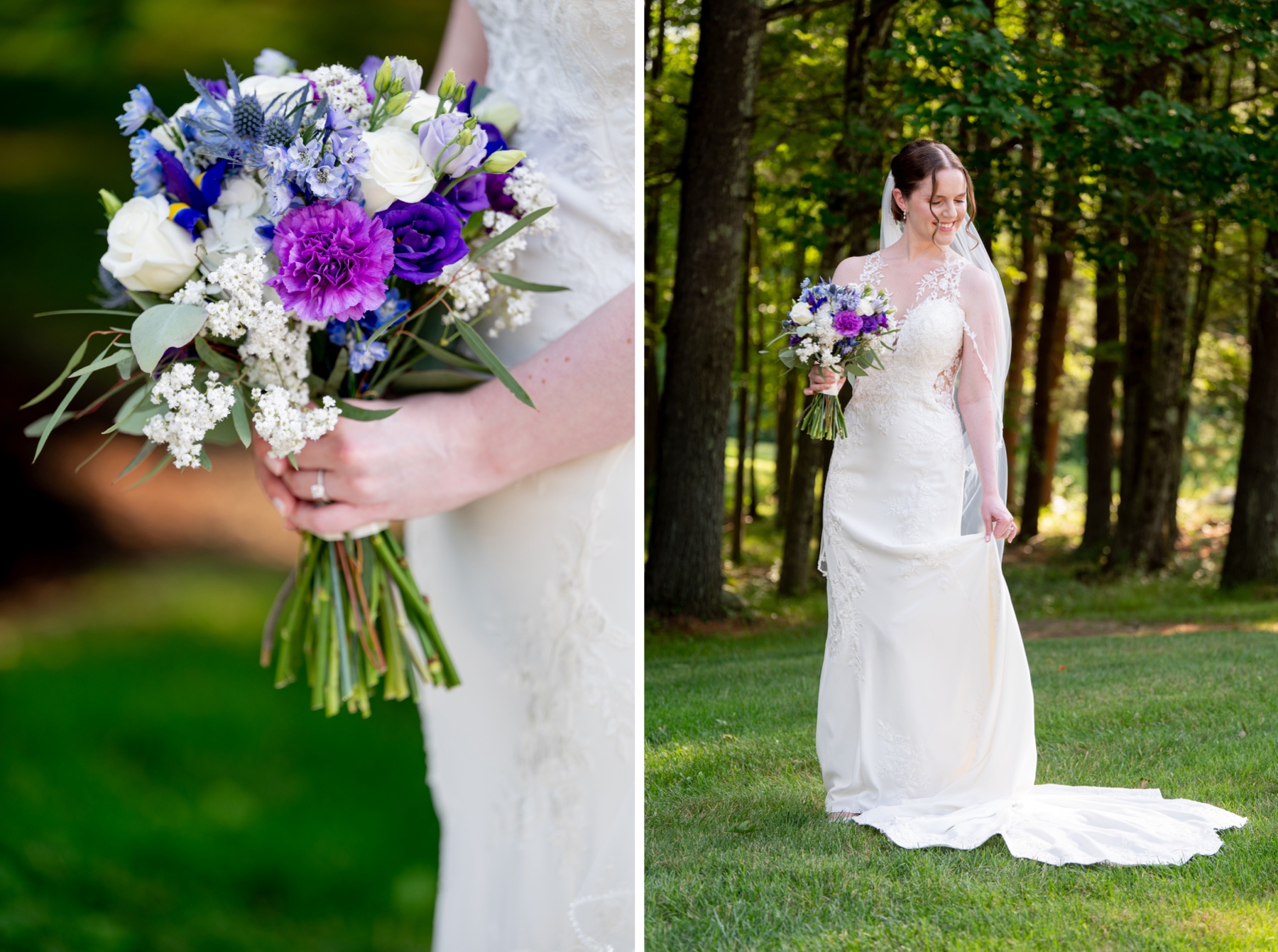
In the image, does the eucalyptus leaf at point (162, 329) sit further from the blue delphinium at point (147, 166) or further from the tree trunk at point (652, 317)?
the tree trunk at point (652, 317)

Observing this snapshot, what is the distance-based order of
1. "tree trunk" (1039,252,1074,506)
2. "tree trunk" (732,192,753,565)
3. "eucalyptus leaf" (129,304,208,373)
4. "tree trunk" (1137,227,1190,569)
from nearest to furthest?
"eucalyptus leaf" (129,304,208,373)
"tree trunk" (1137,227,1190,569)
"tree trunk" (732,192,753,565)
"tree trunk" (1039,252,1074,506)

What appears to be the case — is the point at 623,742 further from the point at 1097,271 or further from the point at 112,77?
the point at 1097,271

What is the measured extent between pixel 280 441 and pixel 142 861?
264 centimetres

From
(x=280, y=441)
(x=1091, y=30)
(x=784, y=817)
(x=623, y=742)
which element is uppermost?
(x=1091, y=30)

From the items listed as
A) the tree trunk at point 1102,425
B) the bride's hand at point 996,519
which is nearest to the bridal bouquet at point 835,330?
the bride's hand at point 996,519

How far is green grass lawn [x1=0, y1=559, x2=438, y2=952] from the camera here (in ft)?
12.8

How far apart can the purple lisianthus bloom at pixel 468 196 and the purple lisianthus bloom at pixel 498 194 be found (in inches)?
2.3

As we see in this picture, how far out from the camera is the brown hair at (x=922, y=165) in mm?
3732

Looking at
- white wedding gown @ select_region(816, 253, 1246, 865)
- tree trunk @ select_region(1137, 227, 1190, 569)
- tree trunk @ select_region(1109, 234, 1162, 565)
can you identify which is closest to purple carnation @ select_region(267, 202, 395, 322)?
white wedding gown @ select_region(816, 253, 1246, 865)

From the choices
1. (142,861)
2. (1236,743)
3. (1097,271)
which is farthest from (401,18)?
(1097,271)

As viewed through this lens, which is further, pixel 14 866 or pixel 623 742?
pixel 14 866

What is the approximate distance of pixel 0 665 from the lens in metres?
4.70

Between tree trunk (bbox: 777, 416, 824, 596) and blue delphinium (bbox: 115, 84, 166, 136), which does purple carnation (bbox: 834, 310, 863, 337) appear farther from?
tree trunk (bbox: 777, 416, 824, 596)

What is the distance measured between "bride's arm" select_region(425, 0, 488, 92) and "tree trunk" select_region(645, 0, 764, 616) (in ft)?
15.0
